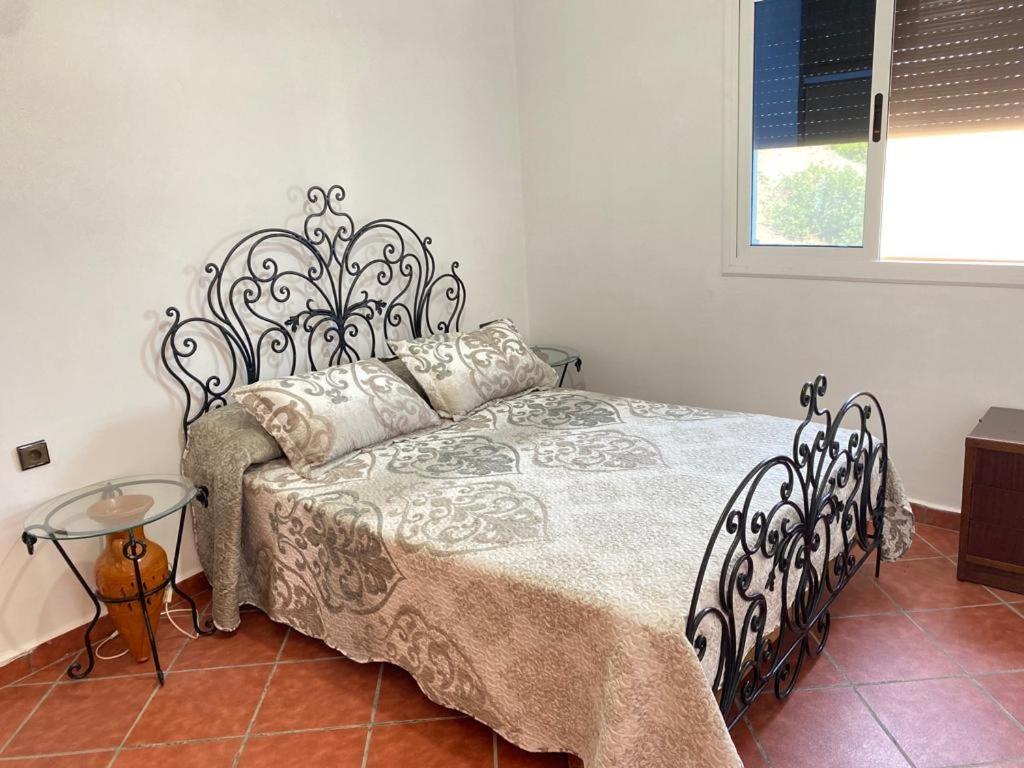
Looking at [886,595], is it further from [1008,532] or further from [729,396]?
[729,396]

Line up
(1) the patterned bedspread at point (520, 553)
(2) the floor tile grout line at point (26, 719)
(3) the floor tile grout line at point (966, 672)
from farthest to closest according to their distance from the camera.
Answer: (2) the floor tile grout line at point (26, 719)
(3) the floor tile grout line at point (966, 672)
(1) the patterned bedspread at point (520, 553)

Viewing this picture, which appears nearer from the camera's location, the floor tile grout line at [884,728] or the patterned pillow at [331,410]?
the floor tile grout line at [884,728]

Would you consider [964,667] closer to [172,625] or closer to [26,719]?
[172,625]

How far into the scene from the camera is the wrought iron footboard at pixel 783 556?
1736 mm

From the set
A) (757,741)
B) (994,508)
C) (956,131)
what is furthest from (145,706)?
(956,131)

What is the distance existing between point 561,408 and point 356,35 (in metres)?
1.64

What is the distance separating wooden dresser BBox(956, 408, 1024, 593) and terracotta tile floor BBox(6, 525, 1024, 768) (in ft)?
0.28

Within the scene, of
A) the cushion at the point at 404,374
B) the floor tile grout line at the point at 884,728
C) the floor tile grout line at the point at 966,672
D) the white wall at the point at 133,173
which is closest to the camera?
the floor tile grout line at the point at 884,728

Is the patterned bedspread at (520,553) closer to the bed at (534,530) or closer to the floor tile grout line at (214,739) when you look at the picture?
the bed at (534,530)

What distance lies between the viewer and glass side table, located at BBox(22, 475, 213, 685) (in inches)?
86.3

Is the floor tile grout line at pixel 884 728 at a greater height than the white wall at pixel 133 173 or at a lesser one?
lesser

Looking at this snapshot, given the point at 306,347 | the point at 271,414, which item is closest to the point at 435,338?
the point at 306,347

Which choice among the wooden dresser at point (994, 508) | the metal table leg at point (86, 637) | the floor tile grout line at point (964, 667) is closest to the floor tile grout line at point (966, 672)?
the floor tile grout line at point (964, 667)

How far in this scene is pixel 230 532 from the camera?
2.46m
